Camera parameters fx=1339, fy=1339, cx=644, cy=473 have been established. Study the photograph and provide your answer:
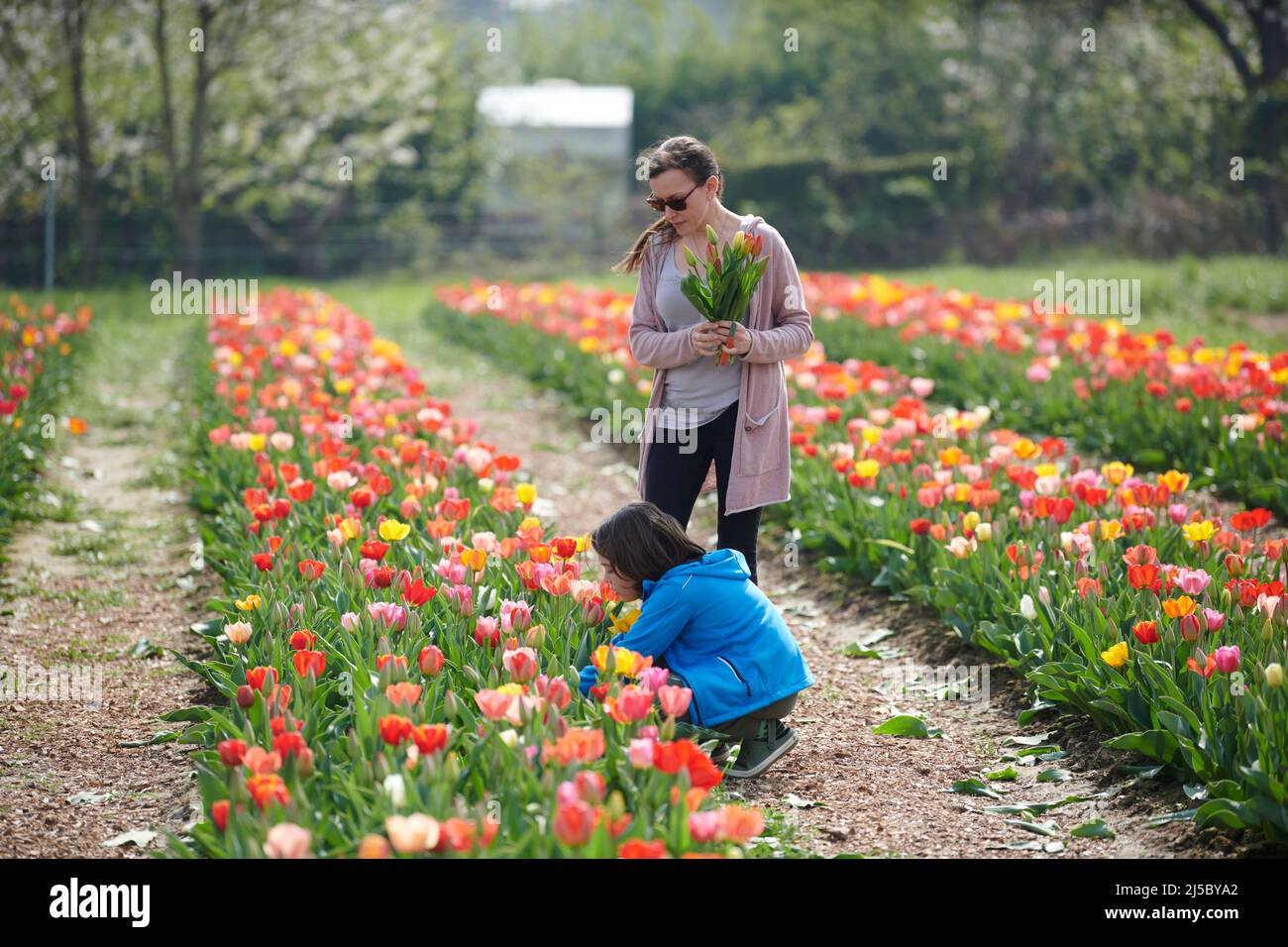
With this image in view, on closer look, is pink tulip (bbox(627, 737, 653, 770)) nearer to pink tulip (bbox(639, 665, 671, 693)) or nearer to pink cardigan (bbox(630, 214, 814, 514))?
pink tulip (bbox(639, 665, 671, 693))

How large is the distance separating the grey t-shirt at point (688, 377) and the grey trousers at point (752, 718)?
0.92 meters

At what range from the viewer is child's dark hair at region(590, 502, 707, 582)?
3.72m

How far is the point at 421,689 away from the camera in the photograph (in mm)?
3305

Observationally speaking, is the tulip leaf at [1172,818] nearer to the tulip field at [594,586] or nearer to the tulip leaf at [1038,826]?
the tulip field at [594,586]

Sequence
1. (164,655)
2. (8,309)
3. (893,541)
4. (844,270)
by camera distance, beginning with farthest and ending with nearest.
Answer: (844,270)
(8,309)
(893,541)
(164,655)

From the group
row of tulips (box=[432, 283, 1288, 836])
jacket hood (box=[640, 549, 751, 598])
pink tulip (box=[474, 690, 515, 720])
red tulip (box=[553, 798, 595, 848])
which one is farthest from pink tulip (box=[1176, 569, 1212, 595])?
red tulip (box=[553, 798, 595, 848])

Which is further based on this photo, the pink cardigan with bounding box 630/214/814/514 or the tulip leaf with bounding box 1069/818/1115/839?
the pink cardigan with bounding box 630/214/814/514

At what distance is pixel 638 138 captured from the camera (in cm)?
3058

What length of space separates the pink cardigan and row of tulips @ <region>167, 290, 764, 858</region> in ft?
1.85

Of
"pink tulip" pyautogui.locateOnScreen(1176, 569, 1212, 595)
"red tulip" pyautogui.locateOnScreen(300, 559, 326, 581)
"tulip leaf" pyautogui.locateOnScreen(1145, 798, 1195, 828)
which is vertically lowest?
"tulip leaf" pyautogui.locateOnScreen(1145, 798, 1195, 828)

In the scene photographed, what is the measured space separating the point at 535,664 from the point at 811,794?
934 mm

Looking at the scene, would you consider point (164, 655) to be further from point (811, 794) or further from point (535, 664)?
point (811, 794)
